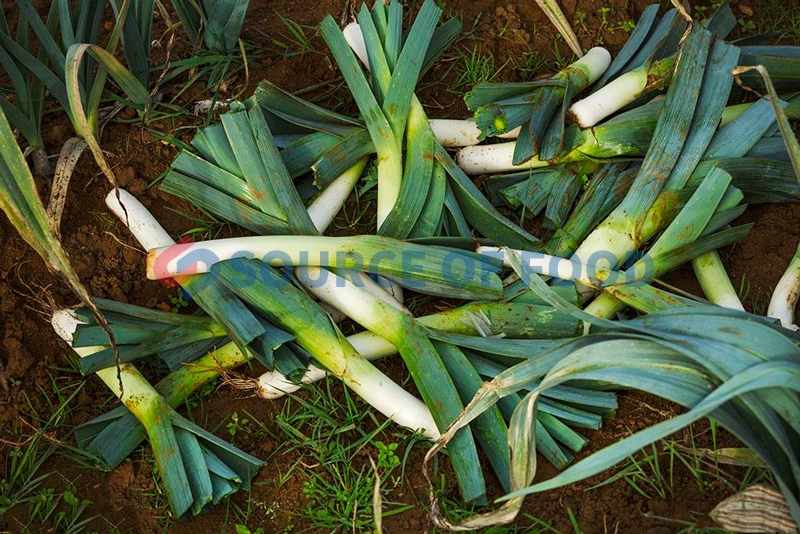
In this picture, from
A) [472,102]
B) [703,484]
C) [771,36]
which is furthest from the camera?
[771,36]

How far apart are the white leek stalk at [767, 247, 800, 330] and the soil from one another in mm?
63

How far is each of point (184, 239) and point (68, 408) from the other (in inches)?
20.1

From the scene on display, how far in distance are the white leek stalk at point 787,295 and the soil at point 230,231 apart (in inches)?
2.5

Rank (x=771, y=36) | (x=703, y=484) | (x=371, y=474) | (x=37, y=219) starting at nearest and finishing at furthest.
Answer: (x=37, y=219)
(x=703, y=484)
(x=371, y=474)
(x=771, y=36)

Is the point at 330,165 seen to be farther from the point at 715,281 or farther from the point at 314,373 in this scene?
the point at 715,281

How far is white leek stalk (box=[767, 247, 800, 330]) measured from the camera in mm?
2045

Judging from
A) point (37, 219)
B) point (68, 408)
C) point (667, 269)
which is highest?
point (37, 219)

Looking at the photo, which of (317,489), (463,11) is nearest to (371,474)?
(317,489)

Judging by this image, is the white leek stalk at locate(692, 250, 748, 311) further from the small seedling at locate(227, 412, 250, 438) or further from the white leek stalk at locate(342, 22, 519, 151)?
the small seedling at locate(227, 412, 250, 438)

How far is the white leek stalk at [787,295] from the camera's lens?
6.71ft

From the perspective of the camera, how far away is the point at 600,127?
224cm

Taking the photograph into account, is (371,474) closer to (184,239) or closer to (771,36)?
(184,239)

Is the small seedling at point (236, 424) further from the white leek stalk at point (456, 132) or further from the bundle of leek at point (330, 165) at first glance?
the white leek stalk at point (456, 132)

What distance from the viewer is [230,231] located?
231 centimetres
